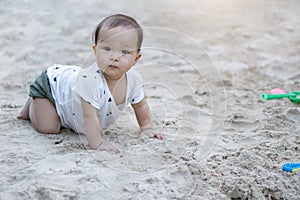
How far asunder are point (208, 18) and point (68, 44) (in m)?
1.31

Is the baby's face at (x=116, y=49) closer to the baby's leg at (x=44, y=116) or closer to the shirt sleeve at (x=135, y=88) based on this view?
the shirt sleeve at (x=135, y=88)

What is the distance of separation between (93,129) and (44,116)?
29cm

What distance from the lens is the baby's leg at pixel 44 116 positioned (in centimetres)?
207

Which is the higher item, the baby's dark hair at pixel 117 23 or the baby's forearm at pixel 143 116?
the baby's dark hair at pixel 117 23

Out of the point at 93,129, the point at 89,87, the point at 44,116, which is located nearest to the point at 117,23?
the point at 89,87

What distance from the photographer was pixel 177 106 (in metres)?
2.56

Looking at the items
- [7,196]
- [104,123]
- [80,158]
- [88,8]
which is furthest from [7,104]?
[88,8]

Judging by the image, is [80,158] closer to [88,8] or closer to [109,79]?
[109,79]

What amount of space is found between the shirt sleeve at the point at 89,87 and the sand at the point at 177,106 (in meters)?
0.19

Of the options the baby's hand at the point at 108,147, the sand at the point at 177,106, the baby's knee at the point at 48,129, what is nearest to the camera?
the sand at the point at 177,106

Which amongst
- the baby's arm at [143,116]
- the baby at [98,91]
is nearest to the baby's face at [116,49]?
the baby at [98,91]

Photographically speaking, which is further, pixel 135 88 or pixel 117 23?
pixel 135 88

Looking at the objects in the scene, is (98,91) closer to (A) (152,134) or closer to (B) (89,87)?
(B) (89,87)

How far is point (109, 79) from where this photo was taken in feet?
6.61
